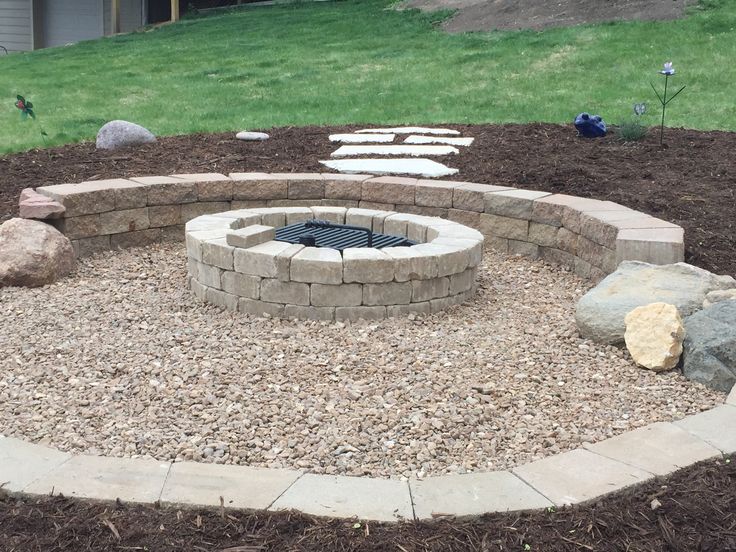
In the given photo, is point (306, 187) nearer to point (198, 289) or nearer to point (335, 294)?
point (198, 289)

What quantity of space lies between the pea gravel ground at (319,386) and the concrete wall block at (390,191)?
1.59m

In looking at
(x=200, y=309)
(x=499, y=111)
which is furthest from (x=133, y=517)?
(x=499, y=111)

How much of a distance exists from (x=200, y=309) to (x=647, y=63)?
32.8 feet

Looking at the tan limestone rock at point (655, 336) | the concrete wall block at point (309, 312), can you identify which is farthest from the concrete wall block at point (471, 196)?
the tan limestone rock at point (655, 336)

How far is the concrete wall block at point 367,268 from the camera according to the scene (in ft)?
15.4

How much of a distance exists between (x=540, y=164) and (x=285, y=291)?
3.41 m

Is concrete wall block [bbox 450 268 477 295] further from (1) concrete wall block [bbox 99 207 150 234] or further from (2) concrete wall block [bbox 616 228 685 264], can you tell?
(1) concrete wall block [bbox 99 207 150 234]

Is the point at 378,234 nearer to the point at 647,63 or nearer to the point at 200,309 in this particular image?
the point at 200,309

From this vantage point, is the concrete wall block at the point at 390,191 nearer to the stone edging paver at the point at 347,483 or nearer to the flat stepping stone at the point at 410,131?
the flat stepping stone at the point at 410,131

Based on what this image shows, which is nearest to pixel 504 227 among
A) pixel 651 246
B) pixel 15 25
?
pixel 651 246

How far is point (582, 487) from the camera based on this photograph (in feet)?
9.53

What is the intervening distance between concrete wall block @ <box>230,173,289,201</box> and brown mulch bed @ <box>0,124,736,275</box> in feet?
2.13

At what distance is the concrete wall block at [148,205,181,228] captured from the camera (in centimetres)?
650

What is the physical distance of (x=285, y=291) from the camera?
4785 millimetres
